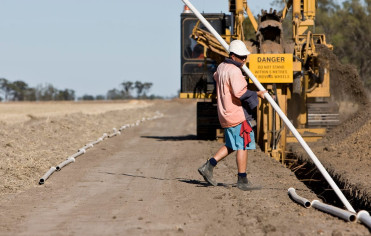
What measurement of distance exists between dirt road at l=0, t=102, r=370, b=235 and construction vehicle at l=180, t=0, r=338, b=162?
5.72ft

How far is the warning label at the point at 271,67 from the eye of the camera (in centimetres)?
1298

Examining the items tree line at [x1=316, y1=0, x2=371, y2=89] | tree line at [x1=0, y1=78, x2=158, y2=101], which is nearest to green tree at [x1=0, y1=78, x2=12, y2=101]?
tree line at [x1=0, y1=78, x2=158, y2=101]

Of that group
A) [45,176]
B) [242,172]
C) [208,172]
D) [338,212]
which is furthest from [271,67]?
[338,212]

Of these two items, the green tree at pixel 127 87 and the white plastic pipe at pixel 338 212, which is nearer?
the white plastic pipe at pixel 338 212

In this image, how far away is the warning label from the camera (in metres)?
13.0

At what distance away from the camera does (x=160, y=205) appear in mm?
7473

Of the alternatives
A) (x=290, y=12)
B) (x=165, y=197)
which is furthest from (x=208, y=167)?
(x=290, y=12)

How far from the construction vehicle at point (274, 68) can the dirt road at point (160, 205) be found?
5.72ft

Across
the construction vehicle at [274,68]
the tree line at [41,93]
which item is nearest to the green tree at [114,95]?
the tree line at [41,93]

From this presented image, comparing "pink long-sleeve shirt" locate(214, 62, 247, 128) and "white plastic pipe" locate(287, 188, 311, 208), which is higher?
"pink long-sleeve shirt" locate(214, 62, 247, 128)

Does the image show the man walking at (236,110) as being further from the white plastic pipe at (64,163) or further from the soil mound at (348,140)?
the white plastic pipe at (64,163)

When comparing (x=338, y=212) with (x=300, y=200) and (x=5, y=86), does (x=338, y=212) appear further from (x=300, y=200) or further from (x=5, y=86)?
(x=5, y=86)

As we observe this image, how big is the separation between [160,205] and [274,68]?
20.7 ft

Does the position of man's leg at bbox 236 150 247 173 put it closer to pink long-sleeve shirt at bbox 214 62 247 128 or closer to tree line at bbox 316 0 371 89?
pink long-sleeve shirt at bbox 214 62 247 128
